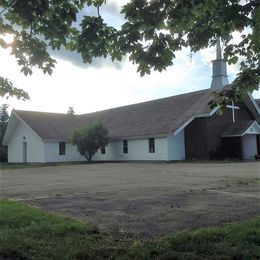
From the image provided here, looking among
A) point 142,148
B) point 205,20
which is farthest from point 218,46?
point 142,148

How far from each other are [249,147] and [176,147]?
7.25 meters

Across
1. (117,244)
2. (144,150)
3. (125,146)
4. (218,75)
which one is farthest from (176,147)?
(117,244)

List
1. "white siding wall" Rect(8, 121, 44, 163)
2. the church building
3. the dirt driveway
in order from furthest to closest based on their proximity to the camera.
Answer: "white siding wall" Rect(8, 121, 44, 163)
the church building
the dirt driveway

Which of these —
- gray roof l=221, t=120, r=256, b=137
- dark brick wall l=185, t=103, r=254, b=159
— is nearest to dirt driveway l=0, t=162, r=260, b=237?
dark brick wall l=185, t=103, r=254, b=159

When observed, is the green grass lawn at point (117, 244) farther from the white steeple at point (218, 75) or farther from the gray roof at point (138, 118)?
the white steeple at point (218, 75)

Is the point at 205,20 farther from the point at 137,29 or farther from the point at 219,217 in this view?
the point at 219,217

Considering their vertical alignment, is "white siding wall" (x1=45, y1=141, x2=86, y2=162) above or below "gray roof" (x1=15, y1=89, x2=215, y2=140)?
below

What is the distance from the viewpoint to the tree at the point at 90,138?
3612 centimetres

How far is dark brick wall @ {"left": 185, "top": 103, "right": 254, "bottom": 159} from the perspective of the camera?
3359cm

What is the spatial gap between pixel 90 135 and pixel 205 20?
98.9 feet

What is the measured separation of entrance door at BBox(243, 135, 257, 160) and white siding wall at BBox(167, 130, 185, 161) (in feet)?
18.2

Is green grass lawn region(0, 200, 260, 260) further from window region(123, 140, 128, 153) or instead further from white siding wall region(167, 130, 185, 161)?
window region(123, 140, 128, 153)

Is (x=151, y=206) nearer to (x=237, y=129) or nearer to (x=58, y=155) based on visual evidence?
(x=237, y=129)

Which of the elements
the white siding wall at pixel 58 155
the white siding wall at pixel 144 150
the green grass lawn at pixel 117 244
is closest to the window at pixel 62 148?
the white siding wall at pixel 58 155
